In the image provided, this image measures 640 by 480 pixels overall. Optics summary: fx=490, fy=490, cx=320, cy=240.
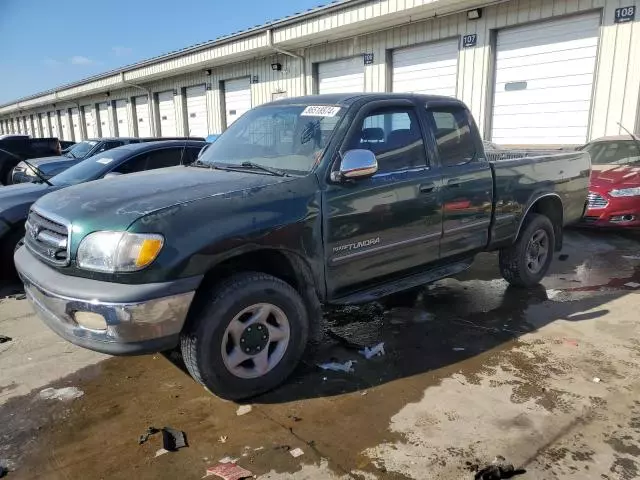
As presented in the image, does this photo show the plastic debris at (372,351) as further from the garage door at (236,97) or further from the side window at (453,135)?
the garage door at (236,97)

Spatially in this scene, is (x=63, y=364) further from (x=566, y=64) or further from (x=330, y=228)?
(x=566, y=64)

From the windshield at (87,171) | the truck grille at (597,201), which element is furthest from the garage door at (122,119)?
the truck grille at (597,201)

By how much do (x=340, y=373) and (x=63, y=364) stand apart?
2.13m

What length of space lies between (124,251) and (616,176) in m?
7.93

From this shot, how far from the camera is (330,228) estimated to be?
339 centimetres

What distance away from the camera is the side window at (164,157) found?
7047mm

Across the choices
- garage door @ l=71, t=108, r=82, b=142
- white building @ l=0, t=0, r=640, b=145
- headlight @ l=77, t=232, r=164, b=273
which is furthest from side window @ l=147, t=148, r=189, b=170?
garage door @ l=71, t=108, r=82, b=142

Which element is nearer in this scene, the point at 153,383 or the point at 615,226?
the point at 153,383

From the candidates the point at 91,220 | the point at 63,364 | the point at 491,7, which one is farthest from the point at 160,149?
the point at 491,7

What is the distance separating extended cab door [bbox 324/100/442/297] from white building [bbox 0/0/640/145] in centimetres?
677

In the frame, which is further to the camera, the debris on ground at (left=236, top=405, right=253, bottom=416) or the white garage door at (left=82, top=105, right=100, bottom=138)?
the white garage door at (left=82, top=105, right=100, bottom=138)

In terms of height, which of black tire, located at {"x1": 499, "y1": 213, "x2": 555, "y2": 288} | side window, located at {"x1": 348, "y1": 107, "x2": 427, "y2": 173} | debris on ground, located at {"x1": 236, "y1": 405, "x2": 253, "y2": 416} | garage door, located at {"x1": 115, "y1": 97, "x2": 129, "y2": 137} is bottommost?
debris on ground, located at {"x1": 236, "y1": 405, "x2": 253, "y2": 416}

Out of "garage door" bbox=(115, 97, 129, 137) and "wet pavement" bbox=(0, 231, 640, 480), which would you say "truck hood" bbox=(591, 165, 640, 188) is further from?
"garage door" bbox=(115, 97, 129, 137)

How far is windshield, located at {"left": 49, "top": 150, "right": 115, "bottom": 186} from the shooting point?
247 inches
